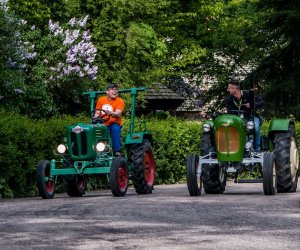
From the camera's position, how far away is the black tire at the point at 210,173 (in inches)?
743

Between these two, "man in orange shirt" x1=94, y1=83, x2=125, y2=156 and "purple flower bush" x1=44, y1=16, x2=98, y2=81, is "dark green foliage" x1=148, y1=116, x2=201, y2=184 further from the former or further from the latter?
"man in orange shirt" x1=94, y1=83, x2=125, y2=156

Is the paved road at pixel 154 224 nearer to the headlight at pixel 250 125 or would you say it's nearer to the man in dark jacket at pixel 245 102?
the headlight at pixel 250 125

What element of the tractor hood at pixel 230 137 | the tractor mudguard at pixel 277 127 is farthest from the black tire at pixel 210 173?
the tractor mudguard at pixel 277 127

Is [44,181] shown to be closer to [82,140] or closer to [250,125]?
[82,140]

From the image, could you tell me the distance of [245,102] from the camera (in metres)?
19.0

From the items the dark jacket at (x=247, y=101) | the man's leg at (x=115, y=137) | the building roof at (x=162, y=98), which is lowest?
the man's leg at (x=115, y=137)

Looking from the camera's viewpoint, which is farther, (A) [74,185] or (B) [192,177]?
→ (A) [74,185]

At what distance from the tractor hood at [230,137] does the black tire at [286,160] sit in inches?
34.2

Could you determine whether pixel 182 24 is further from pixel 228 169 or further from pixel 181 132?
pixel 228 169

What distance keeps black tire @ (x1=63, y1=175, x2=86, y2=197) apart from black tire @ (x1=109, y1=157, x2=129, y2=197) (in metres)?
1.12

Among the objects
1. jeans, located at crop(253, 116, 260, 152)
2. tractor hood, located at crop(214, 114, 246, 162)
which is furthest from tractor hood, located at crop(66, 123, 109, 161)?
jeans, located at crop(253, 116, 260, 152)

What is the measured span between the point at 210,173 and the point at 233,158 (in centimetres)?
52

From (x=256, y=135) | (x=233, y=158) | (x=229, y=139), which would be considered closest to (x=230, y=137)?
(x=229, y=139)

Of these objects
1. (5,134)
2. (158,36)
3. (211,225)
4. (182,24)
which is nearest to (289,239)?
(211,225)
